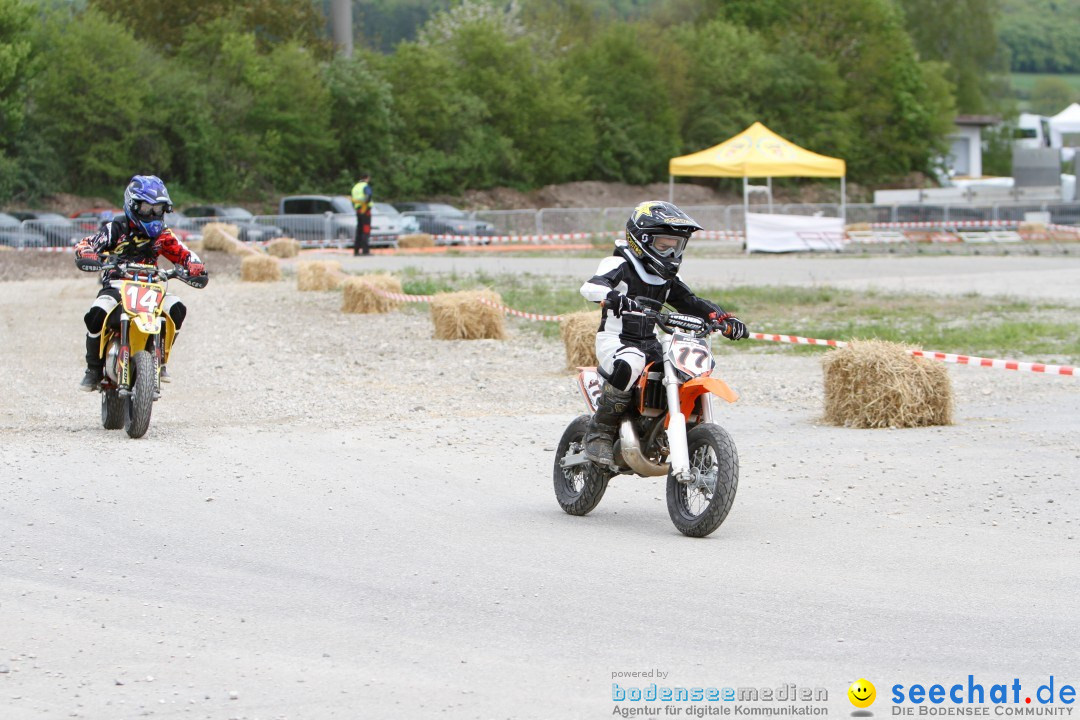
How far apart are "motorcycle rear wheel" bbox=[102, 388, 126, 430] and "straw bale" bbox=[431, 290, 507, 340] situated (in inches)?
307

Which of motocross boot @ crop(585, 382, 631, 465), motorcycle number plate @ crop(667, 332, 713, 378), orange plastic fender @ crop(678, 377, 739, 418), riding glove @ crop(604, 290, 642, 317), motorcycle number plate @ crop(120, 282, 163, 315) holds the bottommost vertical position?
motocross boot @ crop(585, 382, 631, 465)

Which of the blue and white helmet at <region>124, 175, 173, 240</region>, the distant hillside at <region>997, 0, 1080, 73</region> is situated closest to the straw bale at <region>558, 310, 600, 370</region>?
the blue and white helmet at <region>124, 175, 173, 240</region>

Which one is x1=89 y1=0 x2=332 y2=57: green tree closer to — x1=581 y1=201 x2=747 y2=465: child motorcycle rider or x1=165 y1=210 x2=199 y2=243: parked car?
x1=165 y1=210 x2=199 y2=243: parked car

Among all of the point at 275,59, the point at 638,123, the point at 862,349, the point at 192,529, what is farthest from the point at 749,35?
the point at 192,529

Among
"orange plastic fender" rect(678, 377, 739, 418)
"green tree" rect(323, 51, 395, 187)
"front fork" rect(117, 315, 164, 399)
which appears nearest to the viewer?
"orange plastic fender" rect(678, 377, 739, 418)

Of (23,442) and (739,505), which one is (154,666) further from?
(23,442)

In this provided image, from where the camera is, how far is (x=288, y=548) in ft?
25.0

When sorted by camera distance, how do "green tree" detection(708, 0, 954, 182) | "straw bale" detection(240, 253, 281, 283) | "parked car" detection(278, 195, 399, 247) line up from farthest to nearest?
"green tree" detection(708, 0, 954, 182) < "parked car" detection(278, 195, 399, 247) < "straw bale" detection(240, 253, 281, 283)

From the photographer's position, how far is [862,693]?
5.16 metres

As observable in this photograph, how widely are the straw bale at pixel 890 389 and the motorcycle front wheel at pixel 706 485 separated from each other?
4478mm

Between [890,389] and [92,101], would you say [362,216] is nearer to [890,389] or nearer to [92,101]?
[92,101]

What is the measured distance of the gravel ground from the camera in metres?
5.45

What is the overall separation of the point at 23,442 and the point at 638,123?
61887mm

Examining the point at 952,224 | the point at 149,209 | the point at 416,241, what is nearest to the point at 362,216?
the point at 416,241
